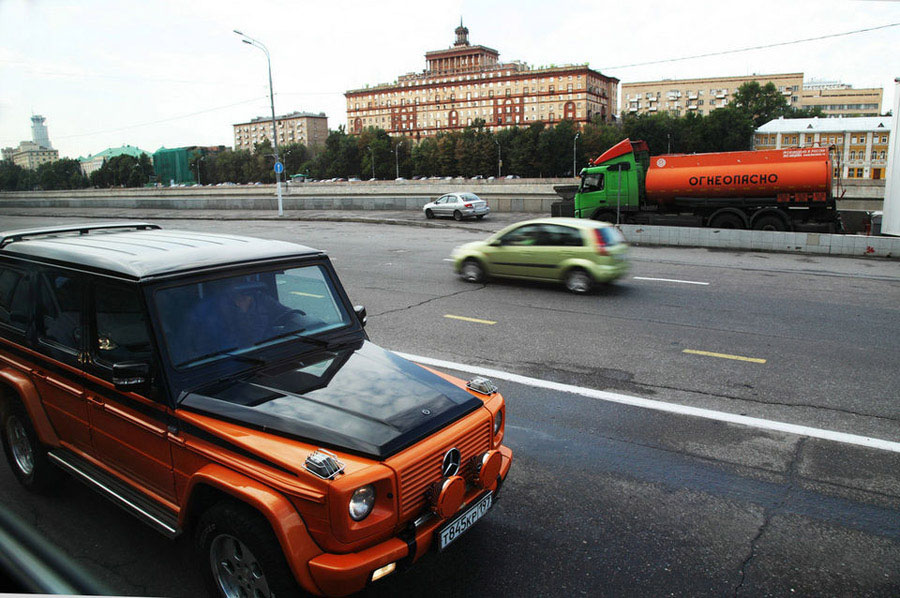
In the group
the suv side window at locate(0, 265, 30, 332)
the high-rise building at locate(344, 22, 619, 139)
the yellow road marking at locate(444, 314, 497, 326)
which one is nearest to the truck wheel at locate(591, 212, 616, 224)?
the yellow road marking at locate(444, 314, 497, 326)

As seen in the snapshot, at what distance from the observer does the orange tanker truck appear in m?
20.6

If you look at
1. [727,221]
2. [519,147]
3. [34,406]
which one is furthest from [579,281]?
[519,147]

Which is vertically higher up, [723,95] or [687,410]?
[723,95]

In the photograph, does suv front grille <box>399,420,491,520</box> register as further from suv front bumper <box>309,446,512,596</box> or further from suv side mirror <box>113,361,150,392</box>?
→ suv side mirror <box>113,361,150,392</box>

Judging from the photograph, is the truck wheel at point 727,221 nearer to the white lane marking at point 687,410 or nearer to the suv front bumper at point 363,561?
the white lane marking at point 687,410

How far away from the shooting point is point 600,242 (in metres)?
11.7

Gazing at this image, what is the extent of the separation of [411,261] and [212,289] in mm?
12989

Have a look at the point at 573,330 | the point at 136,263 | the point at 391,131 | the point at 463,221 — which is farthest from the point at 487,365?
the point at 391,131

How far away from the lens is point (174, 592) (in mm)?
3238

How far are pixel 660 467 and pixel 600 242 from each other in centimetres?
759

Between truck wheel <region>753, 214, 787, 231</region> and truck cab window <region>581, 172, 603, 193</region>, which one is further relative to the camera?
truck cab window <region>581, 172, 603, 193</region>

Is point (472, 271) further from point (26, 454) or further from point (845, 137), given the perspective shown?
point (845, 137)

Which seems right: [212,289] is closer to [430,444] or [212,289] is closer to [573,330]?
[430,444]

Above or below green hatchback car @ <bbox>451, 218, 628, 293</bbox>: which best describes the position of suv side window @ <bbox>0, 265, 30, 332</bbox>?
above
